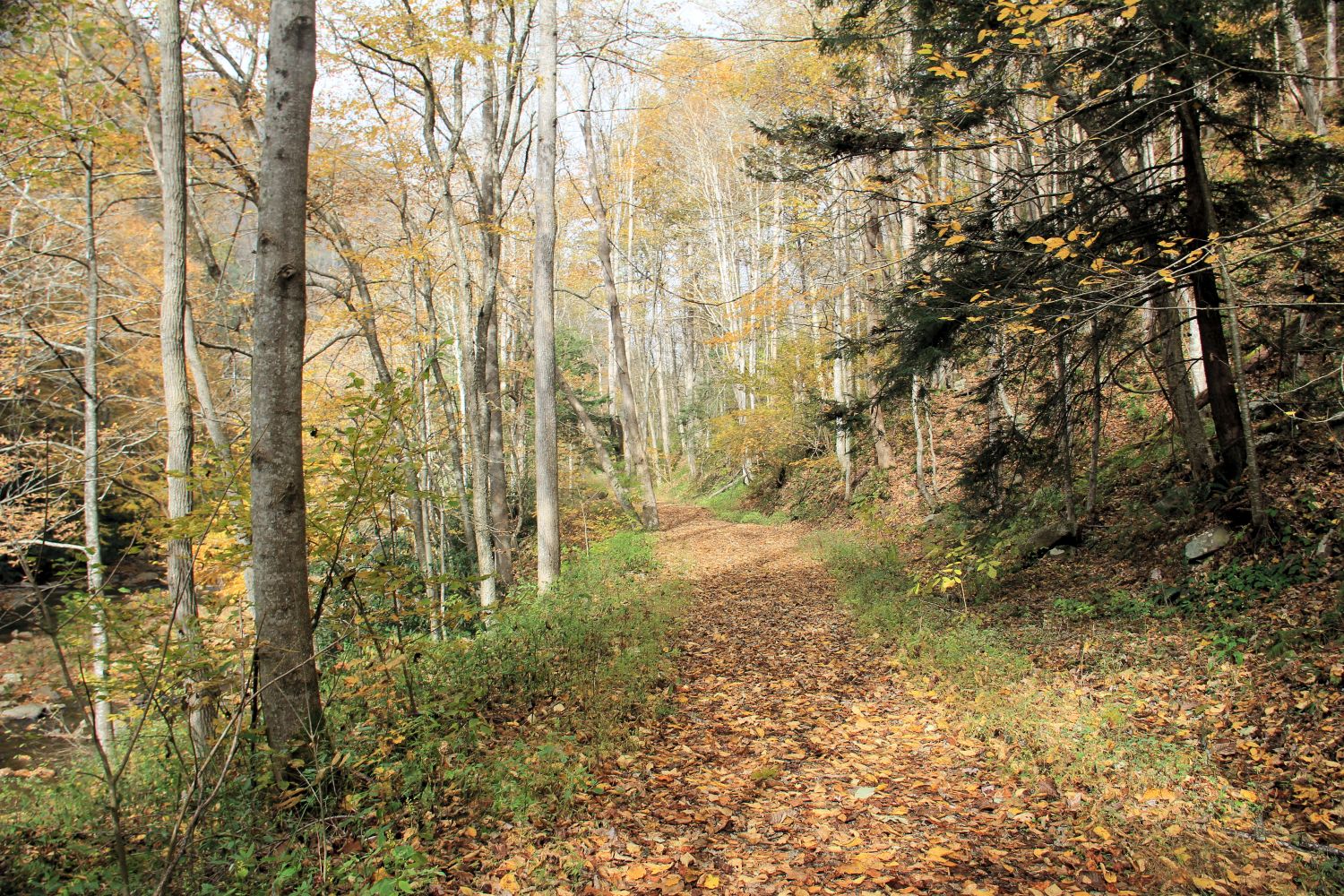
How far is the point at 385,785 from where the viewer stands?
349 cm

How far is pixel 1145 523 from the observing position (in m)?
7.13

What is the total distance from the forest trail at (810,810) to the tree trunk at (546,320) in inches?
143

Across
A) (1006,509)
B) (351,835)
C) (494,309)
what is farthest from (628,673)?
(494,309)

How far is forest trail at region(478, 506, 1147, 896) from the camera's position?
3133 mm

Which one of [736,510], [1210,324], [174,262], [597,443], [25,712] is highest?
[174,262]

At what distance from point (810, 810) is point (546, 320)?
7.23 m

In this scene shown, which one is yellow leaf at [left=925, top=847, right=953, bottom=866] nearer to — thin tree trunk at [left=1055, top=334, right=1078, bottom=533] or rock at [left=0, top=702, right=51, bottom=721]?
thin tree trunk at [left=1055, top=334, right=1078, bottom=533]

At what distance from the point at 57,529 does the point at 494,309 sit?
762 cm

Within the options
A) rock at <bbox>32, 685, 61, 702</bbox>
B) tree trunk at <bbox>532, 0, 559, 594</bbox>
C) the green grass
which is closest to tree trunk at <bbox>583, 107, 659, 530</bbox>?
tree trunk at <bbox>532, 0, 559, 594</bbox>

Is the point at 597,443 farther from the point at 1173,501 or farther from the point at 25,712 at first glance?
the point at 1173,501

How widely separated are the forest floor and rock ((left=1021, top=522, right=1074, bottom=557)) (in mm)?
3304

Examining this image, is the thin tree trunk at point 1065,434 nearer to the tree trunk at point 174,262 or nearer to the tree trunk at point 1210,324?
the tree trunk at point 1210,324

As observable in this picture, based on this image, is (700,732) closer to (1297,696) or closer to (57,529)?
(1297,696)

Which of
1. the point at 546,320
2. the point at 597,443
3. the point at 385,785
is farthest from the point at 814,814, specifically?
the point at 597,443
